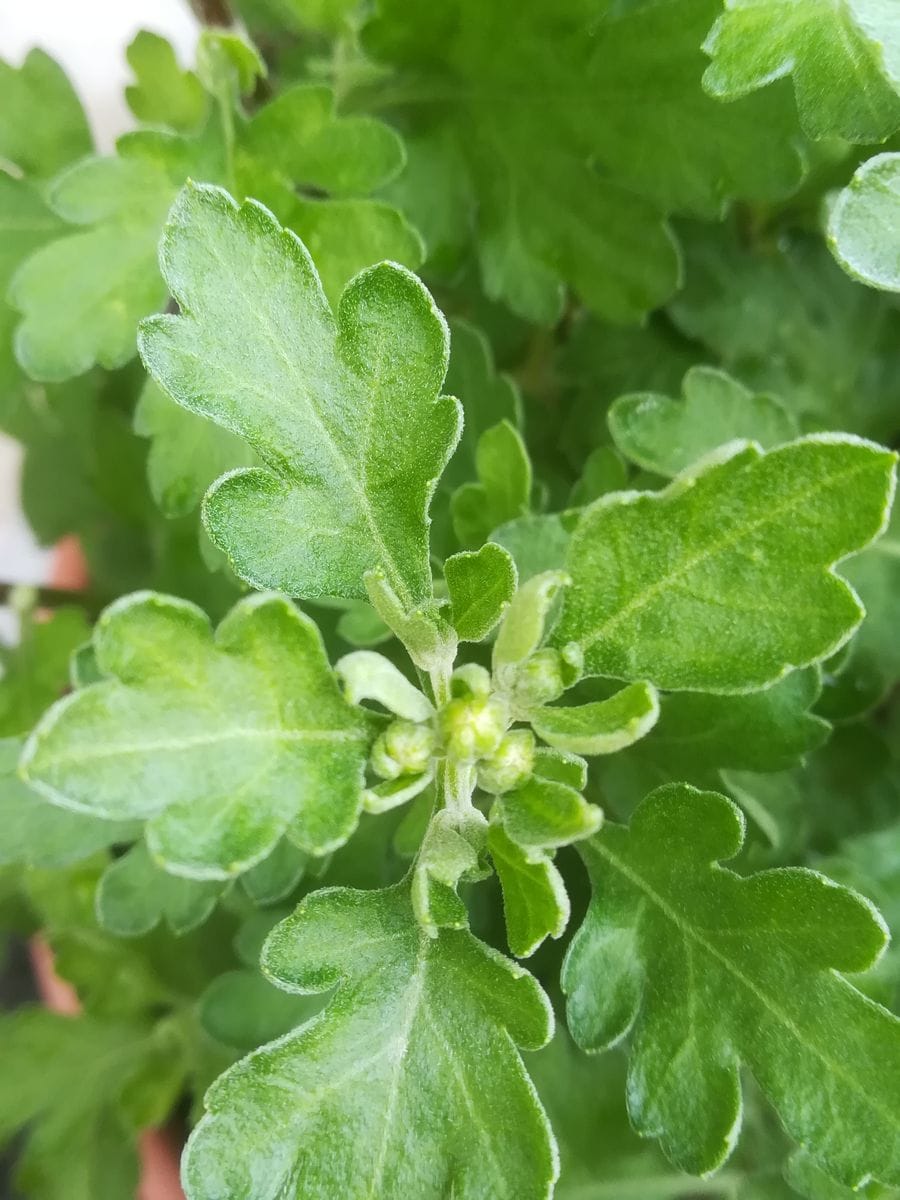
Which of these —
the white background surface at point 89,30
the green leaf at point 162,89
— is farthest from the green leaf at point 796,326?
the white background surface at point 89,30

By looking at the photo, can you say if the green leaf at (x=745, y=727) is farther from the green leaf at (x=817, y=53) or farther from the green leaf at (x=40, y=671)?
the green leaf at (x=40, y=671)

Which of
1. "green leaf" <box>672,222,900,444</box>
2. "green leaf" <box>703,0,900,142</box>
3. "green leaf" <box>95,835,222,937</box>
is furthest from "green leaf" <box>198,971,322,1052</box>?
"green leaf" <box>703,0,900,142</box>

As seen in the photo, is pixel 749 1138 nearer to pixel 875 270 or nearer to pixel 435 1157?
pixel 435 1157

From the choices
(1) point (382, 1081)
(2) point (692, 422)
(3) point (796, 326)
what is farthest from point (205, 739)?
(3) point (796, 326)

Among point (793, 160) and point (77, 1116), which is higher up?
point (793, 160)

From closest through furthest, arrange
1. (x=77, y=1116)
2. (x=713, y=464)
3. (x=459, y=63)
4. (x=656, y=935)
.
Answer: (x=713, y=464)
(x=656, y=935)
(x=459, y=63)
(x=77, y=1116)

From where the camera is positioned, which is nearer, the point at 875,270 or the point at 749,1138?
the point at 875,270

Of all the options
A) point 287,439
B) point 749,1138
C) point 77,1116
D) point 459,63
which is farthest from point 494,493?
point 77,1116
